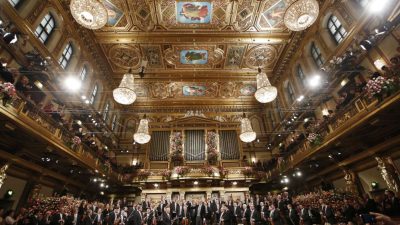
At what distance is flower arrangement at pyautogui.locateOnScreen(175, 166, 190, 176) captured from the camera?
1452 centimetres

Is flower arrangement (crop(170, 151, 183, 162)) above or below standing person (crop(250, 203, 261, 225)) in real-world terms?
above

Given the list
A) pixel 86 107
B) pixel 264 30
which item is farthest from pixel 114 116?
pixel 264 30

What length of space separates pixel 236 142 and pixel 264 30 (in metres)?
8.74

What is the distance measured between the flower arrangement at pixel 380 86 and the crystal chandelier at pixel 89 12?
7.94 meters

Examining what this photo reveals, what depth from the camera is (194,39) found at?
45.1 feet

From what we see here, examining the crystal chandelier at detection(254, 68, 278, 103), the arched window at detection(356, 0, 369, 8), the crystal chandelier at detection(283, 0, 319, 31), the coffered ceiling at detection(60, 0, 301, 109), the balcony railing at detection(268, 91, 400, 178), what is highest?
the coffered ceiling at detection(60, 0, 301, 109)

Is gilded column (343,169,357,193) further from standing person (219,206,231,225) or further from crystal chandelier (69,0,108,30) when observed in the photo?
crystal chandelier (69,0,108,30)

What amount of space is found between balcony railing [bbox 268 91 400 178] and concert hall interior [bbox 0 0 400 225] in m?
0.06

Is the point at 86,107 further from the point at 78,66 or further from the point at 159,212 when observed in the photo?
the point at 159,212

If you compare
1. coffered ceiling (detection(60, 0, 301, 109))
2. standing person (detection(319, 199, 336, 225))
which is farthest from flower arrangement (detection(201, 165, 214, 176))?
standing person (detection(319, 199, 336, 225))

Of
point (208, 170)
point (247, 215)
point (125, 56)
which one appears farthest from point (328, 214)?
point (125, 56)

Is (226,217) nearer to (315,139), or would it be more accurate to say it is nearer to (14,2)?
(315,139)

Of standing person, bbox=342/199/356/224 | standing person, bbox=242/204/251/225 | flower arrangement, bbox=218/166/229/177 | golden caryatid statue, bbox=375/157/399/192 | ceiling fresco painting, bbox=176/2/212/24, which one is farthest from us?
flower arrangement, bbox=218/166/229/177

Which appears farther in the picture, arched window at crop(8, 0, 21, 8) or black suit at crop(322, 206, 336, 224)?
black suit at crop(322, 206, 336, 224)
